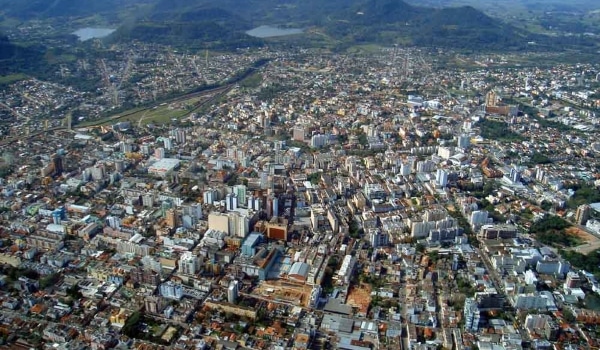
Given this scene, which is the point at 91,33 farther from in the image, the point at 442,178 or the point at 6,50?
the point at 442,178

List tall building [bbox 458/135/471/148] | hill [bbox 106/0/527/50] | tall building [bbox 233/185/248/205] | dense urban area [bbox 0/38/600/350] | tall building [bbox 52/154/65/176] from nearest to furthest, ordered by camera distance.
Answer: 1. dense urban area [bbox 0/38/600/350]
2. tall building [bbox 233/185/248/205]
3. tall building [bbox 52/154/65/176]
4. tall building [bbox 458/135/471/148]
5. hill [bbox 106/0/527/50]

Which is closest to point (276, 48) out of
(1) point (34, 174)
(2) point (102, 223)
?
(1) point (34, 174)

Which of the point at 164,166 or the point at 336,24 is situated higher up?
the point at 336,24

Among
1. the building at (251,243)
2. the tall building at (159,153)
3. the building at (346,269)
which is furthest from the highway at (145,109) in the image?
the building at (346,269)

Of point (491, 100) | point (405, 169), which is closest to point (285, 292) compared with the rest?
point (405, 169)

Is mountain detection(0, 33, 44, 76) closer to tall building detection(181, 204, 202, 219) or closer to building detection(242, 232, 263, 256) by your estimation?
tall building detection(181, 204, 202, 219)

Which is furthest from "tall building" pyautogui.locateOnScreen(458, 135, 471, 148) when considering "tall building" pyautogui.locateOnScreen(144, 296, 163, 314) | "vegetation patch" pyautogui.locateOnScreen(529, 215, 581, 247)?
"tall building" pyautogui.locateOnScreen(144, 296, 163, 314)
